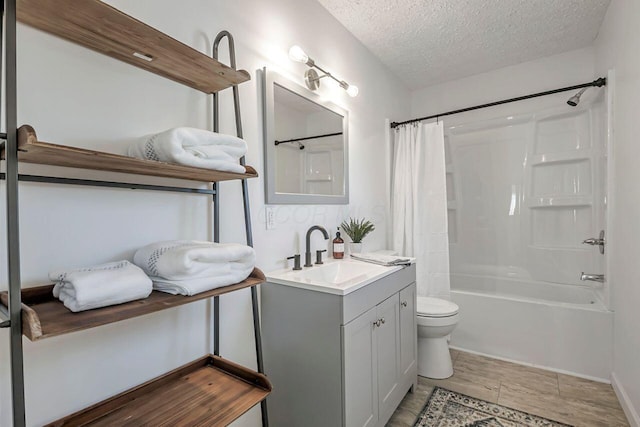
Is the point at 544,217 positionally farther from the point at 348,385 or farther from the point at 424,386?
the point at 348,385

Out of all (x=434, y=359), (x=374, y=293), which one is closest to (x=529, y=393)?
(x=434, y=359)

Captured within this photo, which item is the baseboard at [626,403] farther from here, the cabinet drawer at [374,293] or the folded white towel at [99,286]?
the folded white towel at [99,286]

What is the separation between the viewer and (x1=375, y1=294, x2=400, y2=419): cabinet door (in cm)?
165

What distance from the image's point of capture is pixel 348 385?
1.36m

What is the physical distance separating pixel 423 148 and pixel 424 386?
1877mm

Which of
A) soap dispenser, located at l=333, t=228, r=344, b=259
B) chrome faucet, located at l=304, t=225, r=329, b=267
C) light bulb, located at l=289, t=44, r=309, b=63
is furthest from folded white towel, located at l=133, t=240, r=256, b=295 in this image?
light bulb, located at l=289, t=44, r=309, b=63

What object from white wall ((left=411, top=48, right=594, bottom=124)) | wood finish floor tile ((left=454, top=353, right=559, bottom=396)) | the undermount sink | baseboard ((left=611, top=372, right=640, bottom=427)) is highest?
white wall ((left=411, top=48, right=594, bottom=124))

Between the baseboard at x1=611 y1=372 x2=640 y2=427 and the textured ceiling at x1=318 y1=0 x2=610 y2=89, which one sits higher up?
the textured ceiling at x1=318 y1=0 x2=610 y2=89

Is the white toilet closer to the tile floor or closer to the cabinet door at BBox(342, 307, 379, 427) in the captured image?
the tile floor

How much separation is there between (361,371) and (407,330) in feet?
2.13

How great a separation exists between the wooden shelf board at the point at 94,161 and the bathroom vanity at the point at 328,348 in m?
0.63

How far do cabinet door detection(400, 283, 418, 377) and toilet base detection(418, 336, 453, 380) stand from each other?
24cm

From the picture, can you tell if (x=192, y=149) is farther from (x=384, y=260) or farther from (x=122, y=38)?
(x=384, y=260)

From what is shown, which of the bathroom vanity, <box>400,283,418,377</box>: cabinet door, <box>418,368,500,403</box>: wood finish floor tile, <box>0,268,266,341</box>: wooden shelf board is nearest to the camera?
<box>0,268,266,341</box>: wooden shelf board
